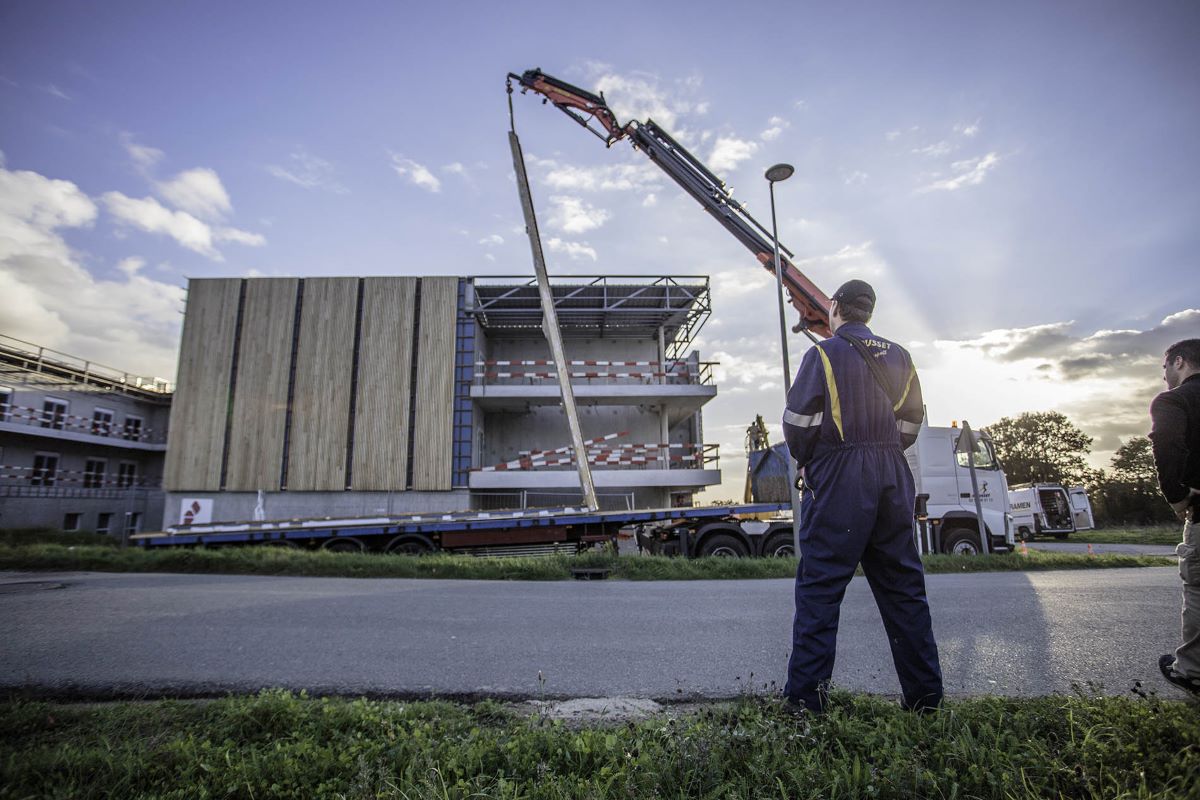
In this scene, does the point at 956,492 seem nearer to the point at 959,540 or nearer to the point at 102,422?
the point at 959,540

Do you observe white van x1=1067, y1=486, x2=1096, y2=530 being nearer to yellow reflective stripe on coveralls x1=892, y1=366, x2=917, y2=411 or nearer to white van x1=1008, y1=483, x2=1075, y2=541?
white van x1=1008, y1=483, x2=1075, y2=541

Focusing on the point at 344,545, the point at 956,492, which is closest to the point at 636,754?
the point at 344,545

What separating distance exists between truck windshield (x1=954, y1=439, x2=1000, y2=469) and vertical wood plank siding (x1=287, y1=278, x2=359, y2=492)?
61.3 ft

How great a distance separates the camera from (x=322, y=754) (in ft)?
6.55

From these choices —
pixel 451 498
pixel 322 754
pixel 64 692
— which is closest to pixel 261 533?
pixel 451 498

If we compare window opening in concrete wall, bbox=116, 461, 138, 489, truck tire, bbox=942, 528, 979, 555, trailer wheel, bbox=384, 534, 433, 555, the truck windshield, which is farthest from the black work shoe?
window opening in concrete wall, bbox=116, 461, 138, 489

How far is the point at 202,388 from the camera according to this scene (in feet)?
70.1

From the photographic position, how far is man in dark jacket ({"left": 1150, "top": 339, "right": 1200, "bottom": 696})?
2.72m

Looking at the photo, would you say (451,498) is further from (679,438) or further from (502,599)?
(502,599)

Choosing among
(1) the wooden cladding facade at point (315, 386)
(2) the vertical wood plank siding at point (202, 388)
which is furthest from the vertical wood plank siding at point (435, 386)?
(2) the vertical wood plank siding at point (202, 388)

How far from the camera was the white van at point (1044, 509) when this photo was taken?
24641 mm

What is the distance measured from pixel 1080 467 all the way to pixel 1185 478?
5302 cm

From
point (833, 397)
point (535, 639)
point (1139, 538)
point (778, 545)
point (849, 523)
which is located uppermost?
point (833, 397)

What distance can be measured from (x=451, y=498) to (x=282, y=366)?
8.04m
